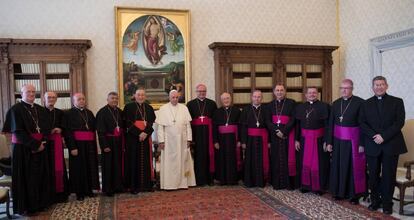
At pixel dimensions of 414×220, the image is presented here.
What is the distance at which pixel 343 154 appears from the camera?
4891 millimetres

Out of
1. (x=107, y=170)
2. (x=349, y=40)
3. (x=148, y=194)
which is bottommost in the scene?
(x=148, y=194)

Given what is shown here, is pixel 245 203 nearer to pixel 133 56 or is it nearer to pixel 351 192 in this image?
pixel 351 192

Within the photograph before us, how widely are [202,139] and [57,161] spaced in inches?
86.4

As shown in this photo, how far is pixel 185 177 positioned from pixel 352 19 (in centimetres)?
497

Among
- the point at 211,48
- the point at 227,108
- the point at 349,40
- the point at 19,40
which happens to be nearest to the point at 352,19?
the point at 349,40

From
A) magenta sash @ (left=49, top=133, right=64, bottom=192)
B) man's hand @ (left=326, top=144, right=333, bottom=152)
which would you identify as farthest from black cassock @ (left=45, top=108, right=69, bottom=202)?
man's hand @ (left=326, top=144, right=333, bottom=152)

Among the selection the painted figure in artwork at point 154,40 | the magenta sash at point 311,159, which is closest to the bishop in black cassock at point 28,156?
the painted figure in artwork at point 154,40

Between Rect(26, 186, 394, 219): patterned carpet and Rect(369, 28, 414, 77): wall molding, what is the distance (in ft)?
10.6

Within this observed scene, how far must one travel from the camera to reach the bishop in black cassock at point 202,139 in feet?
19.6

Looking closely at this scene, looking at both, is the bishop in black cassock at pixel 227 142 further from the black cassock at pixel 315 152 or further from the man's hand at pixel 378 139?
the man's hand at pixel 378 139

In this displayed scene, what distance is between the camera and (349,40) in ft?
26.0

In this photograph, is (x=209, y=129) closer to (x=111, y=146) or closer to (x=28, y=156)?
(x=111, y=146)

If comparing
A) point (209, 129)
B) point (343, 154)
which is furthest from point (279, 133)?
point (209, 129)

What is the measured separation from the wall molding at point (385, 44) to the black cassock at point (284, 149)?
2.51 m
